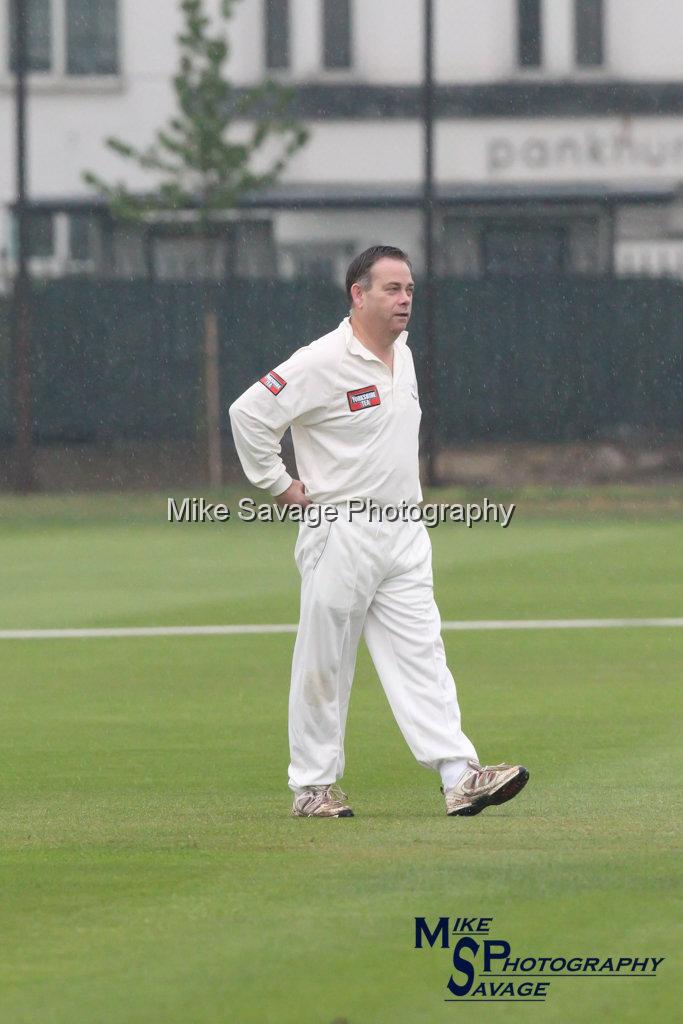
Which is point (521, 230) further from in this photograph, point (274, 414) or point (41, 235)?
point (274, 414)

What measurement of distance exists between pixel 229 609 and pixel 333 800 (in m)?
7.37

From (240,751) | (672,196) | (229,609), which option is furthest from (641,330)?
(240,751)

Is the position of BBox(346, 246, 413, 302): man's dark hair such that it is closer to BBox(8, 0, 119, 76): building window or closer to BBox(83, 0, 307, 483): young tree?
BBox(83, 0, 307, 483): young tree

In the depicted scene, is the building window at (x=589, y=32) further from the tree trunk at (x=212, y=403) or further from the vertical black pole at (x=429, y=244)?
the tree trunk at (x=212, y=403)

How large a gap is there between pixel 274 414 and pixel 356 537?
20.9 inches

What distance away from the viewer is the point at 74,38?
35.8 metres

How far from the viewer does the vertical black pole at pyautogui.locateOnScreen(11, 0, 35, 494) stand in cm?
2566

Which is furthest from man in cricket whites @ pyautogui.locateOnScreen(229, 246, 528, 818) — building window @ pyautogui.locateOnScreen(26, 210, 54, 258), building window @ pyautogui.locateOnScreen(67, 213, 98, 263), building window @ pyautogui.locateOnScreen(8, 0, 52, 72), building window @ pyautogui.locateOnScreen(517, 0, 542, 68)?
building window @ pyautogui.locateOnScreen(8, 0, 52, 72)

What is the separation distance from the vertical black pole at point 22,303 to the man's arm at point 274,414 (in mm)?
17913

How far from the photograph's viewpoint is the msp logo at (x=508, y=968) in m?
5.06

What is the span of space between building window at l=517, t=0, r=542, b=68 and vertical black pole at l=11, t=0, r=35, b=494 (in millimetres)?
11500

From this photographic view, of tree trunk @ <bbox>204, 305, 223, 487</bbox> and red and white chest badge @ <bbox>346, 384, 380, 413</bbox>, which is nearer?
red and white chest badge @ <bbox>346, 384, 380, 413</bbox>

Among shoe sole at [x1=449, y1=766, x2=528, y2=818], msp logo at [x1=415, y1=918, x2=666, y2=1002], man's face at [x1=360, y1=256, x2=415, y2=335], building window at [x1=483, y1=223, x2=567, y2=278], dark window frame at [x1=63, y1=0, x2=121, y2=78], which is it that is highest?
dark window frame at [x1=63, y1=0, x2=121, y2=78]

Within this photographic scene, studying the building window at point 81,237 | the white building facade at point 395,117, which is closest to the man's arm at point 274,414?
the white building facade at point 395,117
